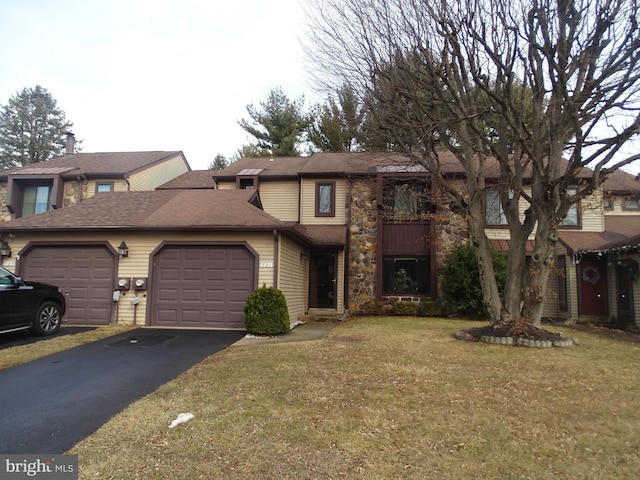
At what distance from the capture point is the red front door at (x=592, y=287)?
45.8 feet

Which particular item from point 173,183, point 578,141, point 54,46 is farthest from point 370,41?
point 173,183

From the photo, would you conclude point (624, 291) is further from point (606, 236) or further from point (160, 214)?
point (160, 214)

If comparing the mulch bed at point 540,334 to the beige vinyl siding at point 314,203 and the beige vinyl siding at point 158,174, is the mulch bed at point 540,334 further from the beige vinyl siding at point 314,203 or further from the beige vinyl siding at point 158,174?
the beige vinyl siding at point 158,174

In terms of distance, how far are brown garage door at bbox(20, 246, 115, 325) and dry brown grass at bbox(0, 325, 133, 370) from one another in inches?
55.6

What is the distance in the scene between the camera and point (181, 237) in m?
11.2

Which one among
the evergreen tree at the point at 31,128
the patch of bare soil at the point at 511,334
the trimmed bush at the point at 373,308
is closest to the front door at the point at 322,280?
the trimmed bush at the point at 373,308

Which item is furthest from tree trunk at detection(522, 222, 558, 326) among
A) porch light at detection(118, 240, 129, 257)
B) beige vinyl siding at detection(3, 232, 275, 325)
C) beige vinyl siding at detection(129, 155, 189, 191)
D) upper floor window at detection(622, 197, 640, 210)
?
beige vinyl siding at detection(129, 155, 189, 191)

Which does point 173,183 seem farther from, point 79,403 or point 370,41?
point 79,403

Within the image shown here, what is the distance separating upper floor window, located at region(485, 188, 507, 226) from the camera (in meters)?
15.5

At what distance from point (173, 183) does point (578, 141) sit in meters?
17.1

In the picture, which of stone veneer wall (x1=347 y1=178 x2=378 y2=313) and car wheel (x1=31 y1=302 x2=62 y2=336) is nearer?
car wheel (x1=31 y1=302 x2=62 y2=336)

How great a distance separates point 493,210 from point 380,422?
1346 cm

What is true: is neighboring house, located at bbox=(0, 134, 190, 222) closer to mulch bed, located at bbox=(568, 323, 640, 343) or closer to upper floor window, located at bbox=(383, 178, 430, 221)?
upper floor window, located at bbox=(383, 178, 430, 221)

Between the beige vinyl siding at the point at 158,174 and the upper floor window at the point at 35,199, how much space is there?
3911 millimetres
